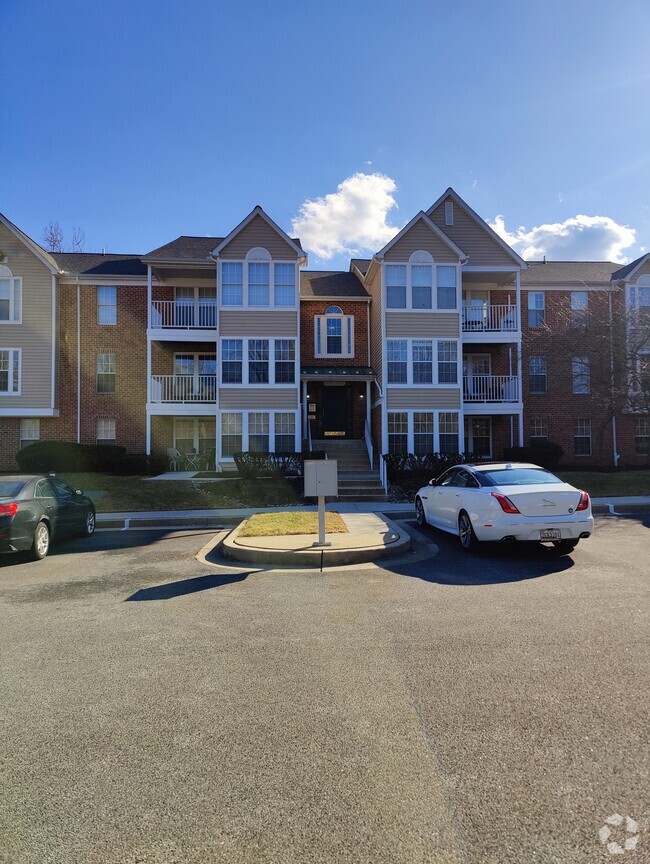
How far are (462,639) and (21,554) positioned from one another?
827 centimetres

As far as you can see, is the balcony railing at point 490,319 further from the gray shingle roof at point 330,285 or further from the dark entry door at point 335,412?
the dark entry door at point 335,412

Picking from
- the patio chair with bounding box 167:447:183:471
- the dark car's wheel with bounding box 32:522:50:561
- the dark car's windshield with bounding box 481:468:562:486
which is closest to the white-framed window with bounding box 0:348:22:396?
the patio chair with bounding box 167:447:183:471

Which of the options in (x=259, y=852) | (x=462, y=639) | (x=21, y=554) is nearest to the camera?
(x=259, y=852)

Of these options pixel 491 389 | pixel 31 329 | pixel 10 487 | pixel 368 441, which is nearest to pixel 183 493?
pixel 10 487

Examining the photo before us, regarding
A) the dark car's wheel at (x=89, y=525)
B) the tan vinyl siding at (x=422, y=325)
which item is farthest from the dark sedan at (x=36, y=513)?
the tan vinyl siding at (x=422, y=325)

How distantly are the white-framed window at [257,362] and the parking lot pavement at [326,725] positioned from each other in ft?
46.4

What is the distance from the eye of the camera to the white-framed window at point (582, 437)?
970 inches

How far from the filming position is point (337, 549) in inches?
336

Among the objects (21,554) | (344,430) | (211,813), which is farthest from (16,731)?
(344,430)

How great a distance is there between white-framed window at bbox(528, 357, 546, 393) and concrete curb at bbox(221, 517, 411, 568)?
18.2 meters

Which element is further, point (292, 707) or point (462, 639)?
point (462, 639)

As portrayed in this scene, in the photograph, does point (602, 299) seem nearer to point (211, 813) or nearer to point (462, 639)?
point (462, 639)

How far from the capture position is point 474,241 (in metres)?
22.3

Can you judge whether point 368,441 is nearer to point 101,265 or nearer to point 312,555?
point 312,555
